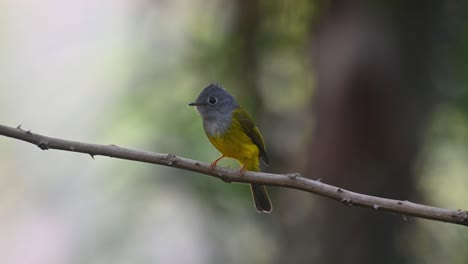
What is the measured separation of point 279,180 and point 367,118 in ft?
9.62

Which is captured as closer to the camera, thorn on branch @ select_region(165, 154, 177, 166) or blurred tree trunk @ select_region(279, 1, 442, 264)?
thorn on branch @ select_region(165, 154, 177, 166)

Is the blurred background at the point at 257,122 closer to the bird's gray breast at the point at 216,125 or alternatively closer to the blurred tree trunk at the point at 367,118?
the blurred tree trunk at the point at 367,118

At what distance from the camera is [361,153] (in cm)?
527

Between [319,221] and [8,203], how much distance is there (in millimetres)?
2844

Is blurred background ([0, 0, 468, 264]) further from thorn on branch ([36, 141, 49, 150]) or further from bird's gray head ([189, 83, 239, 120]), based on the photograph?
thorn on branch ([36, 141, 49, 150])

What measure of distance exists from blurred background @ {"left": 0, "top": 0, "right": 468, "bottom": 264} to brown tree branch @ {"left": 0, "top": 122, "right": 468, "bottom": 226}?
2897 millimetres

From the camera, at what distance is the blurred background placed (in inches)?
209

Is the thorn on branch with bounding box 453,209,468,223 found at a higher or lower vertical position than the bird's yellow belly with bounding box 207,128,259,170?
higher

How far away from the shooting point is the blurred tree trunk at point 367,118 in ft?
17.1

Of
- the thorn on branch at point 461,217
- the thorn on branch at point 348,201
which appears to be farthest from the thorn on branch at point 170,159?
the thorn on branch at point 461,217

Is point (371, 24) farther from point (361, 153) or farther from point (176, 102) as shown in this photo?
point (176, 102)

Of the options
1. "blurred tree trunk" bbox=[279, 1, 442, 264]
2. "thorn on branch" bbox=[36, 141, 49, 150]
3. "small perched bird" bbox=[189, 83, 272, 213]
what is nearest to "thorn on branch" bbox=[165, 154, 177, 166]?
"thorn on branch" bbox=[36, 141, 49, 150]

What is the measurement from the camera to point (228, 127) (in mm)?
3750

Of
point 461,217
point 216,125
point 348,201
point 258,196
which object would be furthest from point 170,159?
point 258,196
